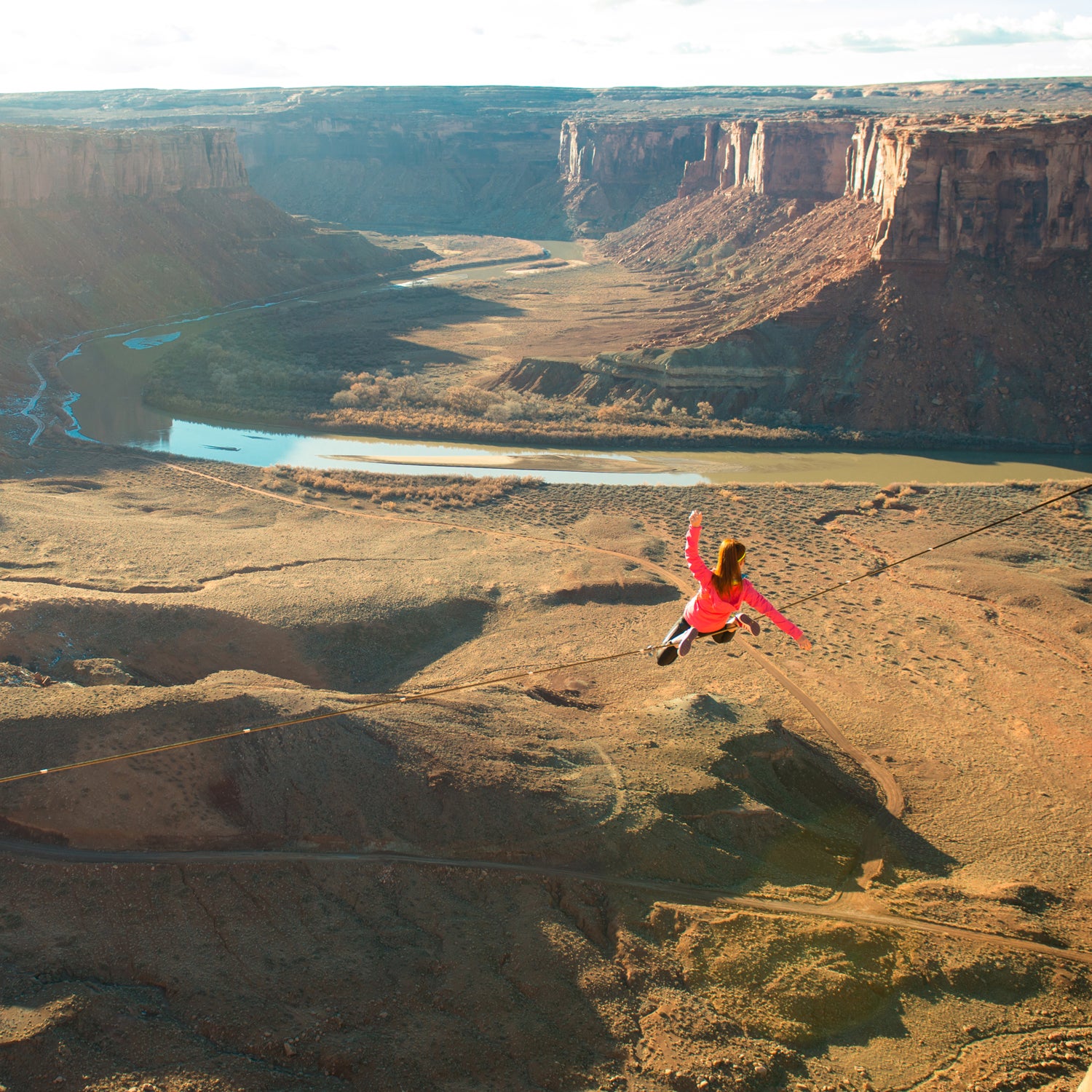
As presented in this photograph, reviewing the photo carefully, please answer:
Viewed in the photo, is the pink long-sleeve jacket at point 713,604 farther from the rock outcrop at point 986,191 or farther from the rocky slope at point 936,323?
the rock outcrop at point 986,191

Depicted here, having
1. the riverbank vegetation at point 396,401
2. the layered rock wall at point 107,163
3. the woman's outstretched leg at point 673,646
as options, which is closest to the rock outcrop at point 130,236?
the layered rock wall at point 107,163

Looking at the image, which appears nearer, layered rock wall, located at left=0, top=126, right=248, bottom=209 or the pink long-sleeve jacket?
the pink long-sleeve jacket

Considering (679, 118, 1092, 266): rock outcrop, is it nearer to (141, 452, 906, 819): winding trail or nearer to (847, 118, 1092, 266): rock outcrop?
(847, 118, 1092, 266): rock outcrop

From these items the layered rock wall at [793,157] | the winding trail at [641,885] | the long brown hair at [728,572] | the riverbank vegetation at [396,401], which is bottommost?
the winding trail at [641,885]

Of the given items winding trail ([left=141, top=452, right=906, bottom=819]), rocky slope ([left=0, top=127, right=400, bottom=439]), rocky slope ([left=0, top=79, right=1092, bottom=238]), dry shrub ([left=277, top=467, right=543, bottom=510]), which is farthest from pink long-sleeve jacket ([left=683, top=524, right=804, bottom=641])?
rocky slope ([left=0, top=79, right=1092, bottom=238])

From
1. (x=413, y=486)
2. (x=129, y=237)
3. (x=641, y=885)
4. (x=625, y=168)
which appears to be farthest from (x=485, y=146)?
(x=641, y=885)

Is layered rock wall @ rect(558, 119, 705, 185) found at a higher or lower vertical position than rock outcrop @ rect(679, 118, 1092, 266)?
higher

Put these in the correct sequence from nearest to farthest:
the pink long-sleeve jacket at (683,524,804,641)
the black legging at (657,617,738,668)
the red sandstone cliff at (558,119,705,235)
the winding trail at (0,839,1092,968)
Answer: the pink long-sleeve jacket at (683,524,804,641) → the black legging at (657,617,738,668) → the winding trail at (0,839,1092,968) → the red sandstone cliff at (558,119,705,235)
